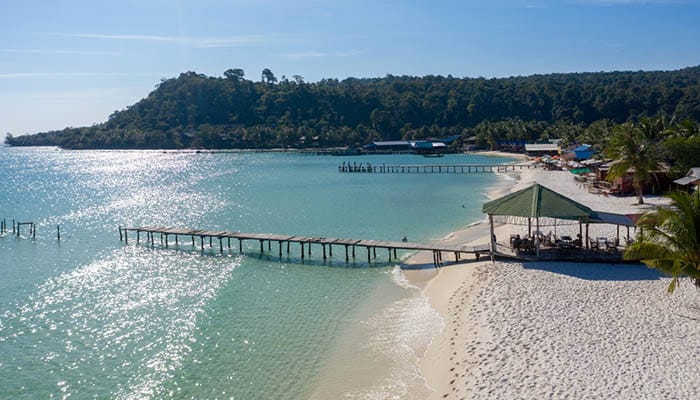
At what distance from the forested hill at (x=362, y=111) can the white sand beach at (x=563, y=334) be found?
100879 mm

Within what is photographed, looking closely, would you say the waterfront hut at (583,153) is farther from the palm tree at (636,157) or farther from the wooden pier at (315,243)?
the wooden pier at (315,243)

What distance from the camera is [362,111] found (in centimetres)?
16812

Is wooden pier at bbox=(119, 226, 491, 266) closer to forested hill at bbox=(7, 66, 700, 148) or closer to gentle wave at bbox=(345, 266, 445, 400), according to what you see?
gentle wave at bbox=(345, 266, 445, 400)

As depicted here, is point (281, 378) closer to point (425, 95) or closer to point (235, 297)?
point (235, 297)

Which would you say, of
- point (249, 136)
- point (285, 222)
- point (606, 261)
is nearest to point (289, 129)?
point (249, 136)

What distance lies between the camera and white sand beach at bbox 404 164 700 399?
1167 centimetres

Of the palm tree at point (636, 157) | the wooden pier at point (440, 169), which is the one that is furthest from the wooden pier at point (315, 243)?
the wooden pier at point (440, 169)

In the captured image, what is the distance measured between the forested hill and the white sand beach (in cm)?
10088

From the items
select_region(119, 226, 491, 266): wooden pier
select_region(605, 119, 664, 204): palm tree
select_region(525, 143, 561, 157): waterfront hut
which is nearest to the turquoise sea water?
select_region(119, 226, 491, 266): wooden pier

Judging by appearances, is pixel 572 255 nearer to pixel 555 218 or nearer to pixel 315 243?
pixel 555 218

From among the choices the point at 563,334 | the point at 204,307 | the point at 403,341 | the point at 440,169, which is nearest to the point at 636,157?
the point at 563,334

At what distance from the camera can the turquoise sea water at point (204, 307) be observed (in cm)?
1479

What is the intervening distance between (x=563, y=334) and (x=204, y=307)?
13.0 metres

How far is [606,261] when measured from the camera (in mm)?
20797
